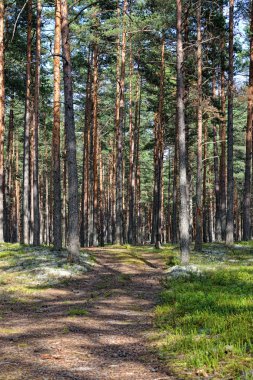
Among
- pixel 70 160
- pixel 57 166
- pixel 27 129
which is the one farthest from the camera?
pixel 27 129

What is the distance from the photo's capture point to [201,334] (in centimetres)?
597

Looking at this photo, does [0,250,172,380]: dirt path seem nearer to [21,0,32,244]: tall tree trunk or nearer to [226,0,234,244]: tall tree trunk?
[226,0,234,244]: tall tree trunk

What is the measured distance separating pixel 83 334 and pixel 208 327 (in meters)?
1.99

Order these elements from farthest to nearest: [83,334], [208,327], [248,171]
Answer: [248,171] → [83,334] → [208,327]

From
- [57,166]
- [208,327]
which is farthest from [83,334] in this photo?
[57,166]

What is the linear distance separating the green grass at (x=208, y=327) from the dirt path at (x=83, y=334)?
0.99 ft

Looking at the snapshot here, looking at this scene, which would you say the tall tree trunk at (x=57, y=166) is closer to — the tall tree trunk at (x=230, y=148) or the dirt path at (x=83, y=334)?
the dirt path at (x=83, y=334)

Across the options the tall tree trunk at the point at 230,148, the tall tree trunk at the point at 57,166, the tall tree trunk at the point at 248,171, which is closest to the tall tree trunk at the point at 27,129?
the tall tree trunk at the point at 57,166

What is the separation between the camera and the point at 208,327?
6.27 m

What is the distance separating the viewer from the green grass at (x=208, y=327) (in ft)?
15.5

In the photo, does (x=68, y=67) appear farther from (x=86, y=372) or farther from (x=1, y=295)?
(x=86, y=372)

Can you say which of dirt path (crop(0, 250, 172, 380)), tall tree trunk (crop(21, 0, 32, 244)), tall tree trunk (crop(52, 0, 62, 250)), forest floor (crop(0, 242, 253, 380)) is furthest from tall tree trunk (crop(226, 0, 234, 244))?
tall tree trunk (crop(21, 0, 32, 244))

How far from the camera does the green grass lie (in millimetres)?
4715

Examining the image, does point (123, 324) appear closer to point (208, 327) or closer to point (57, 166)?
point (208, 327)
